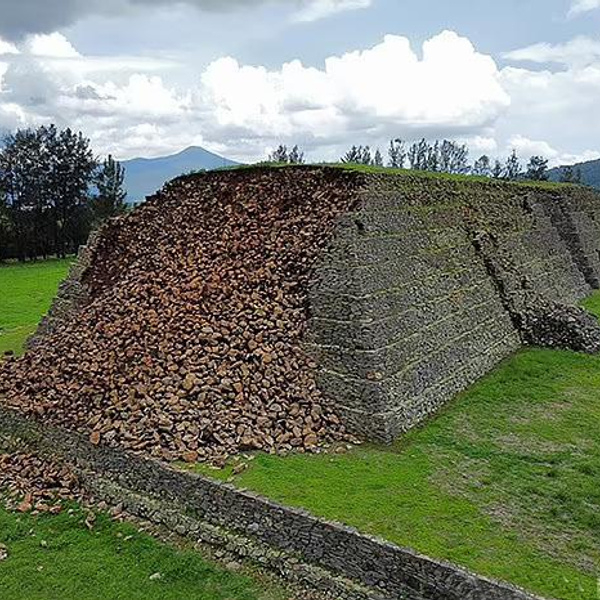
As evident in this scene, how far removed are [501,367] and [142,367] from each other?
26.3 ft

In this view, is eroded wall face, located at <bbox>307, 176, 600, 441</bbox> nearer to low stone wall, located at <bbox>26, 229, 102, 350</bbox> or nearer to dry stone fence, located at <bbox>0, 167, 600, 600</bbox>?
dry stone fence, located at <bbox>0, 167, 600, 600</bbox>

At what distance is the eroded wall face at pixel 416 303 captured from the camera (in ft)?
39.2

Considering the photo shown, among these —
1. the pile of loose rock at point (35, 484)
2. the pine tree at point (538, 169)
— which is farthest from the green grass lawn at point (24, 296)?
the pine tree at point (538, 169)

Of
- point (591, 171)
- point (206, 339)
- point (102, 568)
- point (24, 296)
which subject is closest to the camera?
point (102, 568)

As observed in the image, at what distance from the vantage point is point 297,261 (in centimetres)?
1379

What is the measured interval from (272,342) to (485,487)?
4.63m

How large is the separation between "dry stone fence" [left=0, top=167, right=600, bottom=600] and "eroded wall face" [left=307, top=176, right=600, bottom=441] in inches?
1.6

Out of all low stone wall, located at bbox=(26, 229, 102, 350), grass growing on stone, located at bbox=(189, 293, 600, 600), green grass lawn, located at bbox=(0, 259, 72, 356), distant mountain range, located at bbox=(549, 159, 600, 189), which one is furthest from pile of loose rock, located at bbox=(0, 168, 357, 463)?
distant mountain range, located at bbox=(549, 159, 600, 189)

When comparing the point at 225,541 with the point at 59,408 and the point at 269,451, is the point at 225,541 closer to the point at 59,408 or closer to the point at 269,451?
the point at 269,451

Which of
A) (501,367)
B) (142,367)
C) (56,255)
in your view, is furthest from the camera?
(56,255)

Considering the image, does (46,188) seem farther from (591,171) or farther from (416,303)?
(591,171)

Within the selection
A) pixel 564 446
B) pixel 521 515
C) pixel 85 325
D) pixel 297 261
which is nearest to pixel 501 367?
pixel 564 446

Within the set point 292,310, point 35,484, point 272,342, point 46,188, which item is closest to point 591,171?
point 46,188

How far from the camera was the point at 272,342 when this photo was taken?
501 inches
